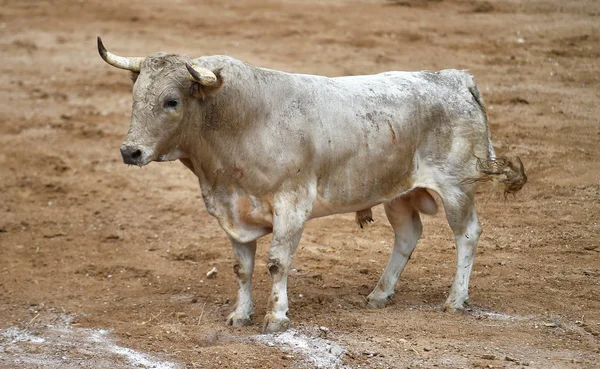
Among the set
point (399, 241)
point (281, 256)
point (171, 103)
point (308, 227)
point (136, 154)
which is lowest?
point (308, 227)

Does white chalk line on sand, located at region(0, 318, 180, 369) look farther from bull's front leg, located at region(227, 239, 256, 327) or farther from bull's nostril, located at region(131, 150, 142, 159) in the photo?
bull's nostril, located at region(131, 150, 142, 159)

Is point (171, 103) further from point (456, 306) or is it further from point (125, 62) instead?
point (456, 306)

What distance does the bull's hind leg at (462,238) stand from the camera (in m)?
8.19

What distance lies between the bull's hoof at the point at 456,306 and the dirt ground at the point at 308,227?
7cm

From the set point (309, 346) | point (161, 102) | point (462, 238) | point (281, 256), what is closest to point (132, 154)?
point (161, 102)

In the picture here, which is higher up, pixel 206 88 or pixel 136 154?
pixel 206 88

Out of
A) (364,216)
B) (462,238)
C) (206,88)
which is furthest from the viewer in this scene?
(364,216)

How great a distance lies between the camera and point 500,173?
8.21 meters

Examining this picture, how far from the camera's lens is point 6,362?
743cm

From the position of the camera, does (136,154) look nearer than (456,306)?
Yes

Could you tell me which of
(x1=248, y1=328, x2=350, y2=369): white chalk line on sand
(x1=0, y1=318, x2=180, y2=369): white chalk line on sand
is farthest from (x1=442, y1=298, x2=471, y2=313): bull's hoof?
(x1=0, y1=318, x2=180, y2=369): white chalk line on sand

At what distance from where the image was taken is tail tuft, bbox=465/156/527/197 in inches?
323

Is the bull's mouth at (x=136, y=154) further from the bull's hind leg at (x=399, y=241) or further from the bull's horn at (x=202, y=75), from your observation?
the bull's hind leg at (x=399, y=241)

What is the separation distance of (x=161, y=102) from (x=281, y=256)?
1.56 m
